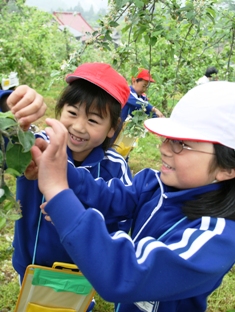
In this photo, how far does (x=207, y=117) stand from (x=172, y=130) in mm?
111

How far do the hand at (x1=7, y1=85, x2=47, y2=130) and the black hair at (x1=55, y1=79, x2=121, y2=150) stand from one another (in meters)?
0.53

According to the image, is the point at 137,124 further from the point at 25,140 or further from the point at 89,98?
the point at 25,140

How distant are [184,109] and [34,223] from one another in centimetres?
78

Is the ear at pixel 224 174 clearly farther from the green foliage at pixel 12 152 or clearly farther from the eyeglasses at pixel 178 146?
the green foliage at pixel 12 152

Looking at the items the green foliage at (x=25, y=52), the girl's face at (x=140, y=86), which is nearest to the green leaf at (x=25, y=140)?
the green foliage at (x=25, y=52)

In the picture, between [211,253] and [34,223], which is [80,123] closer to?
[34,223]

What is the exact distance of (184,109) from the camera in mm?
1100

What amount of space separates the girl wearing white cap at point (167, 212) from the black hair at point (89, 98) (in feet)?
1.34

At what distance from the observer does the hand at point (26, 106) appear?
0.99m

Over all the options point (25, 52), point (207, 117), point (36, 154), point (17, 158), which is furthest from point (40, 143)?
point (25, 52)

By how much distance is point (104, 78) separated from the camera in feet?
5.24

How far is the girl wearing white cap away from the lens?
2.75ft

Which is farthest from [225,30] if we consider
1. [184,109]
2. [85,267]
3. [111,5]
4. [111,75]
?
[85,267]

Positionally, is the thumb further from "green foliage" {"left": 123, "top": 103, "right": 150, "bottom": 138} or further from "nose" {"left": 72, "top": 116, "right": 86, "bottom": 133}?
"green foliage" {"left": 123, "top": 103, "right": 150, "bottom": 138}
